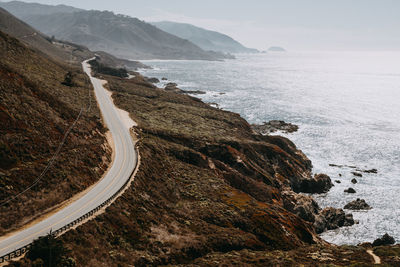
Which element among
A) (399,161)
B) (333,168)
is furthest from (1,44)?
(399,161)

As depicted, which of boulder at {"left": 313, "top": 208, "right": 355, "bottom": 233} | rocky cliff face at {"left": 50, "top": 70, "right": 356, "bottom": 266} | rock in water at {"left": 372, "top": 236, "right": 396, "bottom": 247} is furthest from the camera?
boulder at {"left": 313, "top": 208, "right": 355, "bottom": 233}

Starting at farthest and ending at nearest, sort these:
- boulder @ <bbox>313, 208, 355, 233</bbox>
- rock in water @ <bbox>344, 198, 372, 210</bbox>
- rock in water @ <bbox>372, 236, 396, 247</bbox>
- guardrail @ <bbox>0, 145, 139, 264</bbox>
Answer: rock in water @ <bbox>344, 198, 372, 210</bbox> < boulder @ <bbox>313, 208, 355, 233</bbox> < rock in water @ <bbox>372, 236, 396, 247</bbox> < guardrail @ <bbox>0, 145, 139, 264</bbox>

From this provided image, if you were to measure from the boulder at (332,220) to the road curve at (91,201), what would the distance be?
35.3m

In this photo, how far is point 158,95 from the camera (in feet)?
370

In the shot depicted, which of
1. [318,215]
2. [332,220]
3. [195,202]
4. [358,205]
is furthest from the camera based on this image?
[358,205]

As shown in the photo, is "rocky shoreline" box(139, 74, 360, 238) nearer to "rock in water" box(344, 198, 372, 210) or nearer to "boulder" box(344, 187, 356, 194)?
"rock in water" box(344, 198, 372, 210)

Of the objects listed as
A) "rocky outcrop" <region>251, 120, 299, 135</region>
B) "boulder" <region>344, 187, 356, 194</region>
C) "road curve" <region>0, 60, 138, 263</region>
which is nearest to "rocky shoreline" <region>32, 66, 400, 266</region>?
"road curve" <region>0, 60, 138, 263</region>

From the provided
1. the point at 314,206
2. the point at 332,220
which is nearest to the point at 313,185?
the point at 314,206

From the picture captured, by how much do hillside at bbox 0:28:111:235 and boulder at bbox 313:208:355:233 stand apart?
39.2 meters

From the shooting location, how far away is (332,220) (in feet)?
183

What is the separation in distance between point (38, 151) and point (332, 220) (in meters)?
51.2

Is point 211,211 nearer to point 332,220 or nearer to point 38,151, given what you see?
point 38,151

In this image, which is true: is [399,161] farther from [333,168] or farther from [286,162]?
[286,162]

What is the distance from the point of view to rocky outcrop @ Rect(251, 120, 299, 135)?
111088 millimetres
